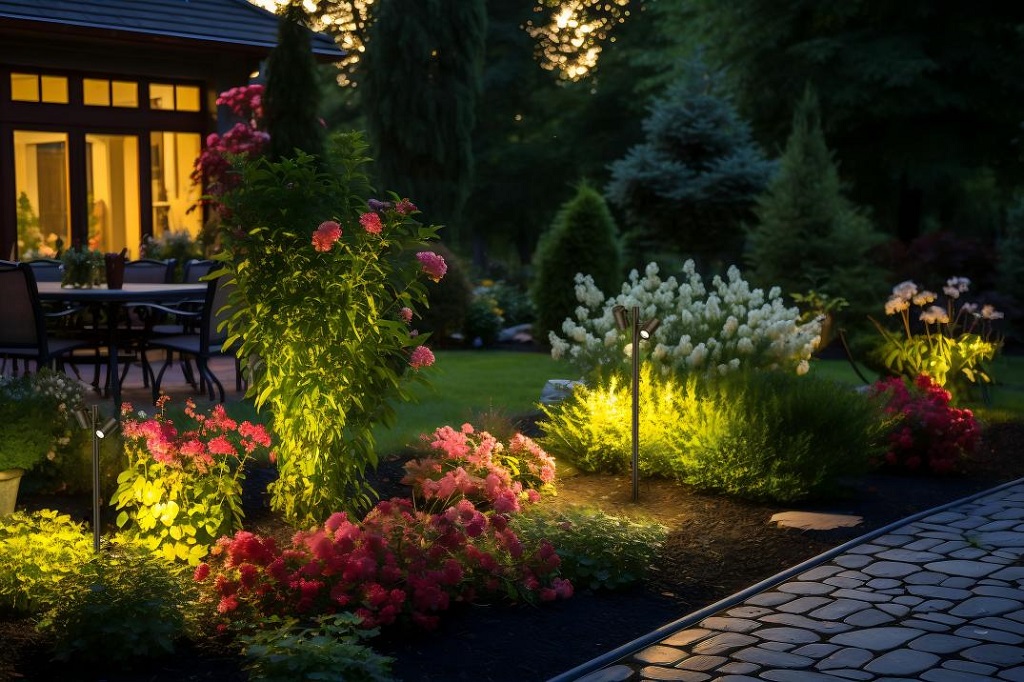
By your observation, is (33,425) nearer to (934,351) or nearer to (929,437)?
(929,437)

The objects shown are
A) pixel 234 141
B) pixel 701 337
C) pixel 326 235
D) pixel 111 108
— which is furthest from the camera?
pixel 111 108

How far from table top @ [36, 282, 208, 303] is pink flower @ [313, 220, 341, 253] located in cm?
416

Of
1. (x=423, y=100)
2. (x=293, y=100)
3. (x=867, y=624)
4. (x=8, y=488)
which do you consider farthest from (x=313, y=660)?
(x=423, y=100)

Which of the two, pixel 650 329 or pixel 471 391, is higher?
pixel 650 329

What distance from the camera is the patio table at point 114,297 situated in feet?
28.9

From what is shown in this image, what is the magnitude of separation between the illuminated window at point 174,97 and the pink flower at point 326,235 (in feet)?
34.7

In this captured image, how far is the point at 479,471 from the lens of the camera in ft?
21.1

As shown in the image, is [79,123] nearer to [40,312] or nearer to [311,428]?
[40,312]

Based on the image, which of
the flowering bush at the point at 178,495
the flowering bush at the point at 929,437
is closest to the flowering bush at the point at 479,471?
the flowering bush at the point at 178,495

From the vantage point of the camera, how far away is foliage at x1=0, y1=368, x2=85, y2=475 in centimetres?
585

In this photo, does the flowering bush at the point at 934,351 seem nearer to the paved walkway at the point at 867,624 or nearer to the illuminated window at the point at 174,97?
the paved walkway at the point at 867,624

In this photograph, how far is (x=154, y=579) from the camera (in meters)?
4.37

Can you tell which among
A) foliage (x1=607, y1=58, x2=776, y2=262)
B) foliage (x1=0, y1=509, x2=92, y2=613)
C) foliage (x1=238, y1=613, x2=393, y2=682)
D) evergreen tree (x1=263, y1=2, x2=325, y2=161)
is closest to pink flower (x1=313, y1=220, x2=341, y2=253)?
foliage (x1=0, y1=509, x2=92, y2=613)

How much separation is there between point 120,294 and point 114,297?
0.20 ft
